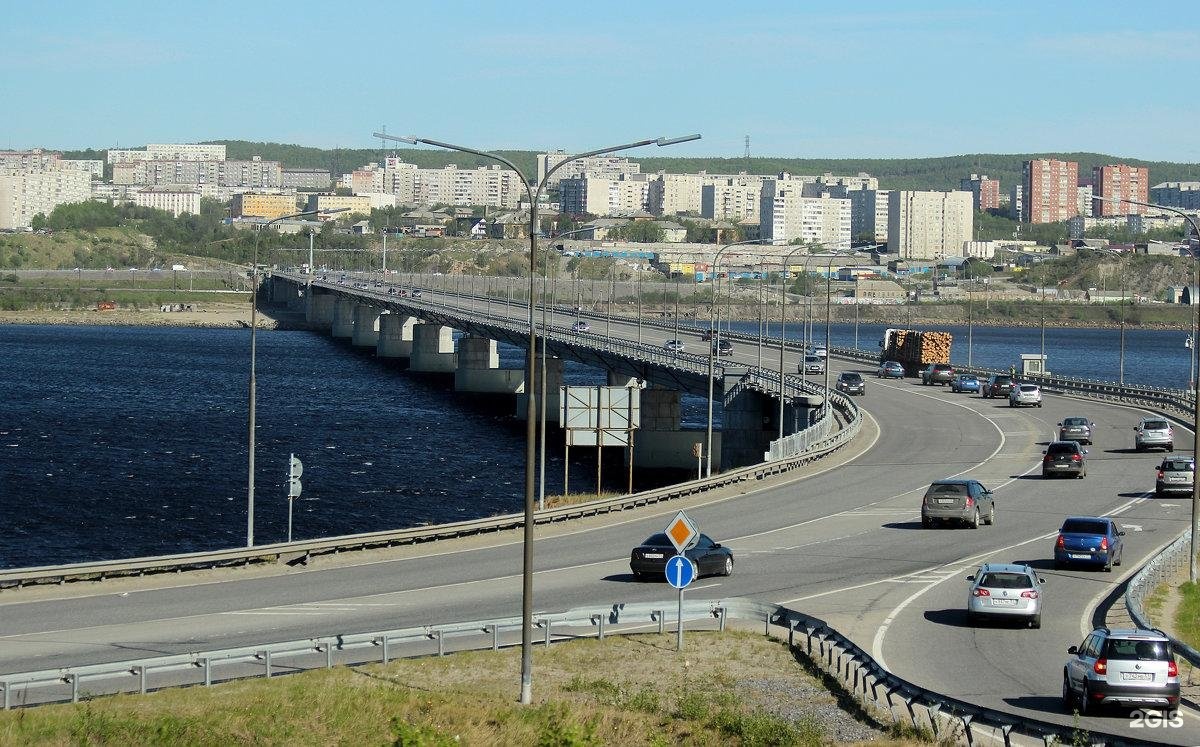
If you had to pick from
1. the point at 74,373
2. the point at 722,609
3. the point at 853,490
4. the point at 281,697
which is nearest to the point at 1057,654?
the point at 722,609

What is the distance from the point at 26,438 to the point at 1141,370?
13666cm

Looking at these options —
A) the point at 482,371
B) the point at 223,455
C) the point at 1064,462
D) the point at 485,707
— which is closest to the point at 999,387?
the point at 1064,462

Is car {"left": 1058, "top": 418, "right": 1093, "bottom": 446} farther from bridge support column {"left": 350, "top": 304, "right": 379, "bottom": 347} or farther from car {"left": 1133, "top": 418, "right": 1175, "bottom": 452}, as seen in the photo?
bridge support column {"left": 350, "top": 304, "right": 379, "bottom": 347}

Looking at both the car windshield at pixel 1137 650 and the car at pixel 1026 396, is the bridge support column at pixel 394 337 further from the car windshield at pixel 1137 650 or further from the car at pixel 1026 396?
the car windshield at pixel 1137 650

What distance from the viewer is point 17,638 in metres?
30.3

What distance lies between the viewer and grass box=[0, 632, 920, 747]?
22.4m

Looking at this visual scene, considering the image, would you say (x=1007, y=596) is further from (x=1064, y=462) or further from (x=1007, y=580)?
(x=1064, y=462)

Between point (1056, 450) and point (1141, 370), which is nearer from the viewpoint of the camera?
point (1056, 450)

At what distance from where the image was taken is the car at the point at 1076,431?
7031cm

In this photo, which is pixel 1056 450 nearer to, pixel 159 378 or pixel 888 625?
pixel 888 625

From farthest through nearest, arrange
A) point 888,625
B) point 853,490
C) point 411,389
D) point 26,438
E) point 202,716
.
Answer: point 411,389, point 26,438, point 853,490, point 888,625, point 202,716

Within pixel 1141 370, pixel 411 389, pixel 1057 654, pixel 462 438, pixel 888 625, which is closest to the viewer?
pixel 1057 654

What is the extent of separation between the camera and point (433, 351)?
155 m

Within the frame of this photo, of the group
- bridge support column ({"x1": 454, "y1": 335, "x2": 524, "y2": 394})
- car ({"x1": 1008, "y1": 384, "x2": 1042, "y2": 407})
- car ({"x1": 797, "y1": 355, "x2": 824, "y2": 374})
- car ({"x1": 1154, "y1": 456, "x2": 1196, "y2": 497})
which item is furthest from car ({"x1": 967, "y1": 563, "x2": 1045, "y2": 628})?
bridge support column ({"x1": 454, "y1": 335, "x2": 524, "y2": 394})
